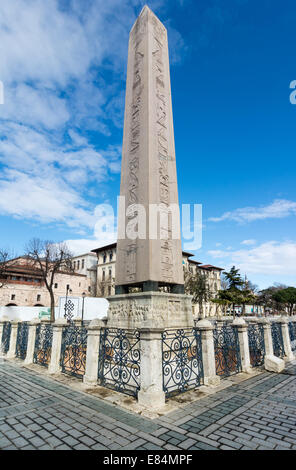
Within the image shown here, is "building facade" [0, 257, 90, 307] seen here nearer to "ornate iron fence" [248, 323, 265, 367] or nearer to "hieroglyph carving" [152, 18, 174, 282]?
"hieroglyph carving" [152, 18, 174, 282]

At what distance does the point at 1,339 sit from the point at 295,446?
11.2 m

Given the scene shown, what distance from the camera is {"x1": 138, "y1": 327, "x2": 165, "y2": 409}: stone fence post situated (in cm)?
430

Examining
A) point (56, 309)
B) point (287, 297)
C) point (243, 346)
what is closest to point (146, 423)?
point (243, 346)

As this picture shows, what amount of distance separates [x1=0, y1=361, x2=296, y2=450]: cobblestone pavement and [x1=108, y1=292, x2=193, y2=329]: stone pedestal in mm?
2274

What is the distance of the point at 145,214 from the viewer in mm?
7508

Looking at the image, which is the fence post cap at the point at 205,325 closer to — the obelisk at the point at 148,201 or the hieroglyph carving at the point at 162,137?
the obelisk at the point at 148,201

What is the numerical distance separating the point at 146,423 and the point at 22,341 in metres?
7.61

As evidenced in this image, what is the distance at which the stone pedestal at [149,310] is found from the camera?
6.79 m

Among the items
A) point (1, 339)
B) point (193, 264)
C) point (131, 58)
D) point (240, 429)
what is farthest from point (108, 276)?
point (240, 429)

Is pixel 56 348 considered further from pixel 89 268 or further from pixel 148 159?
pixel 89 268

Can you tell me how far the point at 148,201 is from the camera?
7.54 m

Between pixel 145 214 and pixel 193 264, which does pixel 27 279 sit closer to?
pixel 193 264

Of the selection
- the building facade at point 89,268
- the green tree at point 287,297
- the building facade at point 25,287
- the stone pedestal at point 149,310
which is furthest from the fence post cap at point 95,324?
the green tree at point 287,297

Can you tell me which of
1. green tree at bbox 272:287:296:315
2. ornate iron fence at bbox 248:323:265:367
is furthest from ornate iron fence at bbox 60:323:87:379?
green tree at bbox 272:287:296:315
